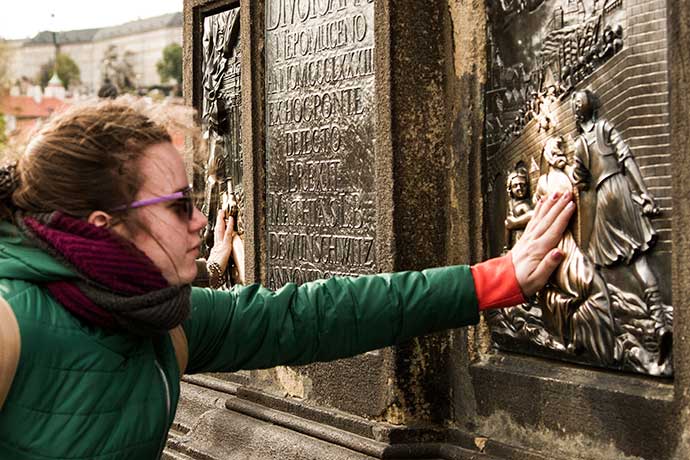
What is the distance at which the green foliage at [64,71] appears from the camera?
84.2 meters

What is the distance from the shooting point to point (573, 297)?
3.49 m

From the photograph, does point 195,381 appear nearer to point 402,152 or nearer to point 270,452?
point 270,452

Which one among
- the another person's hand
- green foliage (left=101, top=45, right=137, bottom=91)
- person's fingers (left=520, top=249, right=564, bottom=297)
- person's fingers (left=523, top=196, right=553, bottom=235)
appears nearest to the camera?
person's fingers (left=520, top=249, right=564, bottom=297)

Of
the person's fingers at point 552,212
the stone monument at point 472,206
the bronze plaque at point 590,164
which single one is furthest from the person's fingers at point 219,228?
the person's fingers at point 552,212

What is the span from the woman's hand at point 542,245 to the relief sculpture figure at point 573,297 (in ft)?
0.14

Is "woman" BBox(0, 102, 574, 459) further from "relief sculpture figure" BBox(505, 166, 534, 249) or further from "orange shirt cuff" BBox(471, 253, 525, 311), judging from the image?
"relief sculpture figure" BBox(505, 166, 534, 249)

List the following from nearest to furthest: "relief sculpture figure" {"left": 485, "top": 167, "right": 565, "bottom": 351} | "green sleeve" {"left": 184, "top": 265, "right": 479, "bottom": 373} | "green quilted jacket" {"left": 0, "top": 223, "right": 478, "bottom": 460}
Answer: "green quilted jacket" {"left": 0, "top": 223, "right": 478, "bottom": 460}
"green sleeve" {"left": 184, "top": 265, "right": 479, "bottom": 373}
"relief sculpture figure" {"left": 485, "top": 167, "right": 565, "bottom": 351}

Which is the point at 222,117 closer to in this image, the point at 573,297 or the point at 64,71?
the point at 573,297

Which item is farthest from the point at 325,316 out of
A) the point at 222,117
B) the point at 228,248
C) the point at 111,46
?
the point at 111,46

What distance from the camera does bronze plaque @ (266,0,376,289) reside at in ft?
14.5

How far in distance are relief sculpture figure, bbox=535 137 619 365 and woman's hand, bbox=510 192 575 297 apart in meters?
0.04

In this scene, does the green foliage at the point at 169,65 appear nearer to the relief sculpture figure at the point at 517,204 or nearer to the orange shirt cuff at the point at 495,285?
the relief sculpture figure at the point at 517,204

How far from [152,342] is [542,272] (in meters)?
1.21

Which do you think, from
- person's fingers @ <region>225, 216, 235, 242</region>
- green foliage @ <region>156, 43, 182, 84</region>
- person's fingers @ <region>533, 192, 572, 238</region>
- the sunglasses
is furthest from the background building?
the sunglasses
